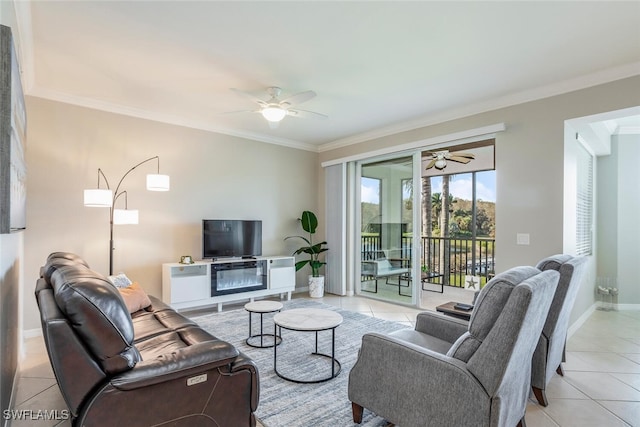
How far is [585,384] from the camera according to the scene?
2607 millimetres

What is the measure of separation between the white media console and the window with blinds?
12.8 ft

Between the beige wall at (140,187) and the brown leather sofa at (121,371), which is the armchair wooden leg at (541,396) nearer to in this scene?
the brown leather sofa at (121,371)

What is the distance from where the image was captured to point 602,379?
2.70m

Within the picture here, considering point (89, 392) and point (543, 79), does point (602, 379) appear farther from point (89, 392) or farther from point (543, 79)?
point (89, 392)

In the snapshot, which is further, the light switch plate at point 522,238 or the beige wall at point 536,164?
the light switch plate at point 522,238

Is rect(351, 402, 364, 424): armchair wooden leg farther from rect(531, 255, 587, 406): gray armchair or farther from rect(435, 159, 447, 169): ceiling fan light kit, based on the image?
rect(435, 159, 447, 169): ceiling fan light kit

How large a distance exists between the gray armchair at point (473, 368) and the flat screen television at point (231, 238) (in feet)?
10.5

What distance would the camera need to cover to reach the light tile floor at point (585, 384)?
2168 millimetres

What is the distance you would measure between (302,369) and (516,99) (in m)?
3.62

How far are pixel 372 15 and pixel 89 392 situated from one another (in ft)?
8.93

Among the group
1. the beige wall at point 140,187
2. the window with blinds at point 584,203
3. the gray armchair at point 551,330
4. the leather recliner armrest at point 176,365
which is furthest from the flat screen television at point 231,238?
the window with blinds at point 584,203

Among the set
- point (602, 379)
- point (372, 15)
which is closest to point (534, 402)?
point (602, 379)

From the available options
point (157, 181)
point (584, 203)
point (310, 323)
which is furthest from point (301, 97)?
point (584, 203)

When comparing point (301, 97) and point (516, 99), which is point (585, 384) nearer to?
point (516, 99)
